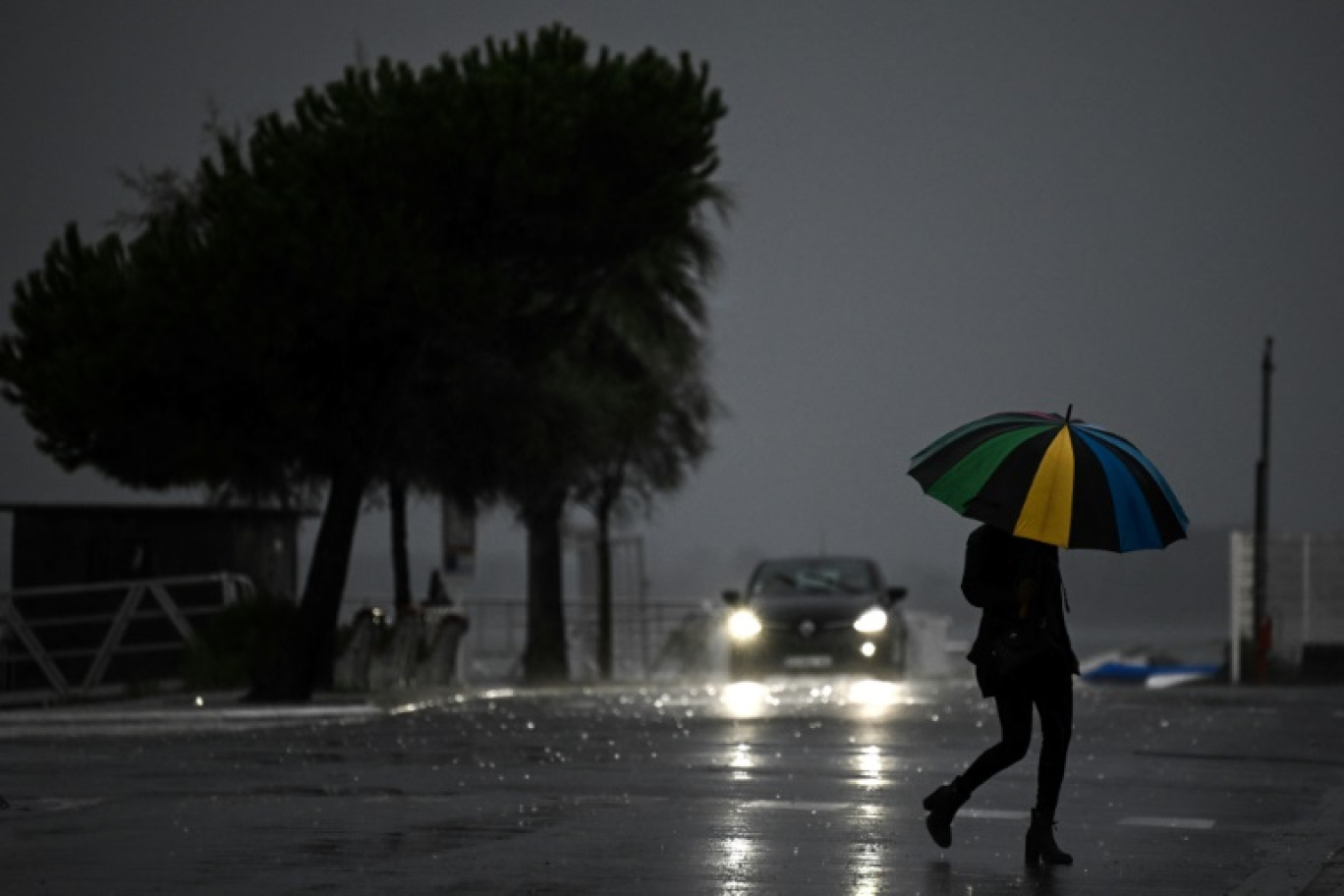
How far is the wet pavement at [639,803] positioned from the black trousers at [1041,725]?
364 millimetres

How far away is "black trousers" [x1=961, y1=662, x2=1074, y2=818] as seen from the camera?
37.1ft

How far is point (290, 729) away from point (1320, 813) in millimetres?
10467

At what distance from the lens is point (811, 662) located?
106 feet

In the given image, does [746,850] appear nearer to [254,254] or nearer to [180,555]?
[254,254]

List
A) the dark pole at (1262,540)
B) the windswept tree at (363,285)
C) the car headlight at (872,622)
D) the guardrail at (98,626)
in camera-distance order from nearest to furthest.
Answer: the windswept tree at (363,285) < the guardrail at (98,626) < the car headlight at (872,622) < the dark pole at (1262,540)

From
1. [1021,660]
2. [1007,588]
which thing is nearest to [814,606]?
[1007,588]

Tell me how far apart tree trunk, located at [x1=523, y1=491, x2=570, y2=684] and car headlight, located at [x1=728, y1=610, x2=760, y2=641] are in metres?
13.0

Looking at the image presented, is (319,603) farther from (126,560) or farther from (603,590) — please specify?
(603,590)

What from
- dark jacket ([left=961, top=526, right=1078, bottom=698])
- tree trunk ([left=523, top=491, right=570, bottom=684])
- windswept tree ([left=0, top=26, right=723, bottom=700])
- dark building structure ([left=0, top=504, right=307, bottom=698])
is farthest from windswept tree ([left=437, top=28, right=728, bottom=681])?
dark jacket ([left=961, top=526, right=1078, bottom=698])

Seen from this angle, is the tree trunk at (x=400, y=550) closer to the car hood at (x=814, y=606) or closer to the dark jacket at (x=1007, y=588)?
the car hood at (x=814, y=606)

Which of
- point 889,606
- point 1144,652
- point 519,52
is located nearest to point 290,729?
point 519,52

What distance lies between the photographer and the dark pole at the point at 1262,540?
4378cm

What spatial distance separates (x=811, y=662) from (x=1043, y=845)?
21.0m

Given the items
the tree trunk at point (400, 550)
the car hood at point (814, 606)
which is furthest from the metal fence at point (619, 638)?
the car hood at point (814, 606)
